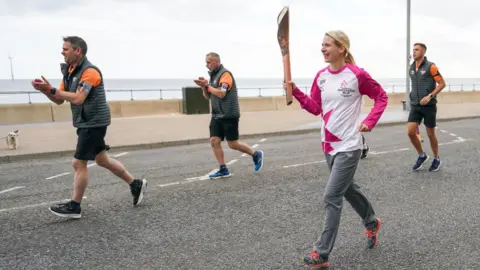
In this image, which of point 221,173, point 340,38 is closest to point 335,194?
point 340,38

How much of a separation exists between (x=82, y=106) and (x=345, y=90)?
108 inches

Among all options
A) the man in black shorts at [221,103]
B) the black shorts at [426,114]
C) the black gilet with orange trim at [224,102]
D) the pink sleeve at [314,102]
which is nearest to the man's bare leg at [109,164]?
the man in black shorts at [221,103]

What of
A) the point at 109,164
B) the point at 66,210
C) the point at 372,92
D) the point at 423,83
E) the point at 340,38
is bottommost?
the point at 66,210

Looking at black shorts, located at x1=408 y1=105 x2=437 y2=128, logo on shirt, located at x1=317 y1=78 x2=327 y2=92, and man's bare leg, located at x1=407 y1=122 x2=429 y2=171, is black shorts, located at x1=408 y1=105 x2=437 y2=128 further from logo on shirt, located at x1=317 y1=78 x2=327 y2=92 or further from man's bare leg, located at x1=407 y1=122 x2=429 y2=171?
logo on shirt, located at x1=317 y1=78 x2=327 y2=92

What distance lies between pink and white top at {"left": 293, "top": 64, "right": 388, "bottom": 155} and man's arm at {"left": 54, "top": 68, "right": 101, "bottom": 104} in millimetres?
2186

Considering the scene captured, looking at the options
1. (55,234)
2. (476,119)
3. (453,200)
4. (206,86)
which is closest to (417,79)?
(453,200)

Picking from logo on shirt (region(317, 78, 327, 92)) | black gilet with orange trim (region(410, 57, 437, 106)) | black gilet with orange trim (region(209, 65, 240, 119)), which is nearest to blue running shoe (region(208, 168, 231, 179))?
black gilet with orange trim (region(209, 65, 240, 119))

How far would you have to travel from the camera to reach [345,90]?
3490 millimetres

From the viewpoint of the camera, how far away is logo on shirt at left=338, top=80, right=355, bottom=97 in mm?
3486

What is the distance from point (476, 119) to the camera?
1656 centimetres

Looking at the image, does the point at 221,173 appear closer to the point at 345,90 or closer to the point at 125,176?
the point at 125,176

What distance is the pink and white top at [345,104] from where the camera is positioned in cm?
349

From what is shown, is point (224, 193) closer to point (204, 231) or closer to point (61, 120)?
point (204, 231)

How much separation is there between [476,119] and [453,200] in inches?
509
